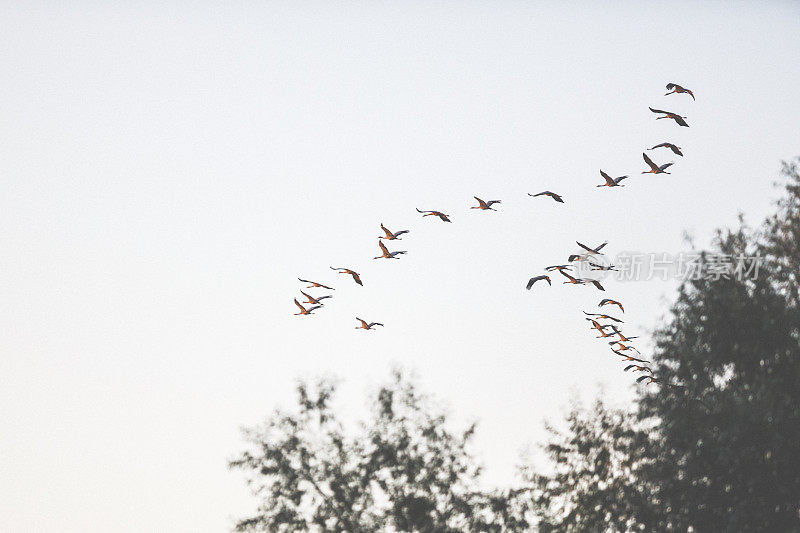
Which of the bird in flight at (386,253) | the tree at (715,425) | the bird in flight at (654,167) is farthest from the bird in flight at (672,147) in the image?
the tree at (715,425)

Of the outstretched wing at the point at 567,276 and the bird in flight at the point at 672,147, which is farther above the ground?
the bird in flight at the point at 672,147

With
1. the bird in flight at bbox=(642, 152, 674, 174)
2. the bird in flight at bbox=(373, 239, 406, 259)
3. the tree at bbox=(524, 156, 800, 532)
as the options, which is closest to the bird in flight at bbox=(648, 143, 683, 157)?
the bird in flight at bbox=(642, 152, 674, 174)

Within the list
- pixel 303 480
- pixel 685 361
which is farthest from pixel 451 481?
pixel 685 361

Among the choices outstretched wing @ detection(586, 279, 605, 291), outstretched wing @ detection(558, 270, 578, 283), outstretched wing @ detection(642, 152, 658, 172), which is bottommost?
outstretched wing @ detection(586, 279, 605, 291)

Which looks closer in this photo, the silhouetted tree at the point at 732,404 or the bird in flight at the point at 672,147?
the bird in flight at the point at 672,147

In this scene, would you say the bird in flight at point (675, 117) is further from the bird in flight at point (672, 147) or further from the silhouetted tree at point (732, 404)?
the silhouetted tree at point (732, 404)

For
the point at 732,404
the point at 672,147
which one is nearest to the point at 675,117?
the point at 672,147

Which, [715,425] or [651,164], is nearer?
[651,164]

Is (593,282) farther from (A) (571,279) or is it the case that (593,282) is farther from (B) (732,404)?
(B) (732,404)

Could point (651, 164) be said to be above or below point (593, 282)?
above

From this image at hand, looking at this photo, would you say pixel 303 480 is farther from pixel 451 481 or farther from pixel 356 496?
pixel 451 481

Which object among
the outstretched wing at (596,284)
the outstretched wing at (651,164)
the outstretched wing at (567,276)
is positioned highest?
the outstretched wing at (651,164)

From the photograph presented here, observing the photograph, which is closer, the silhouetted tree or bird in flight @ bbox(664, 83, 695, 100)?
bird in flight @ bbox(664, 83, 695, 100)

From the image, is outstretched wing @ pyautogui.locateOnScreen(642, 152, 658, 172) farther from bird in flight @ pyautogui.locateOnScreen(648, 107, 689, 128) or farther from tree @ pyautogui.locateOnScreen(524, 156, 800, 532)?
tree @ pyautogui.locateOnScreen(524, 156, 800, 532)
